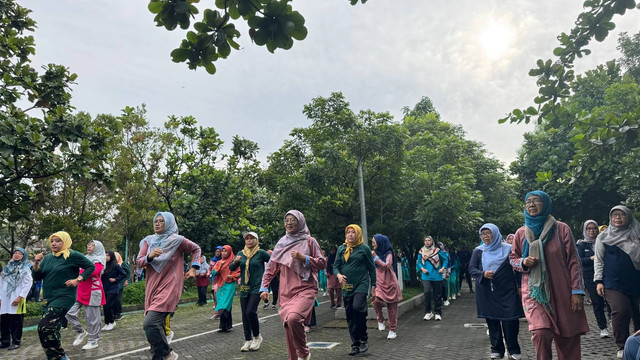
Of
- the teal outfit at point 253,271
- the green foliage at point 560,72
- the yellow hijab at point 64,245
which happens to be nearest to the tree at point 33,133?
the yellow hijab at point 64,245

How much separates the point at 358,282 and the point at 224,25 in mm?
5703

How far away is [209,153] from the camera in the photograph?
18844 mm

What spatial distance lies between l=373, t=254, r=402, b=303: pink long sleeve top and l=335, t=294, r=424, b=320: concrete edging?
60.7 inches

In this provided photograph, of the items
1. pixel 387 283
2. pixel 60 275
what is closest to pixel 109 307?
pixel 60 275

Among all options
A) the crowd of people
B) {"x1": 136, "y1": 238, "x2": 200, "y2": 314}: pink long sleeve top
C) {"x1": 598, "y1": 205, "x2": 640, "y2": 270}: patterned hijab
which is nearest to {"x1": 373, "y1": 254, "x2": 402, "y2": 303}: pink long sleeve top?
the crowd of people

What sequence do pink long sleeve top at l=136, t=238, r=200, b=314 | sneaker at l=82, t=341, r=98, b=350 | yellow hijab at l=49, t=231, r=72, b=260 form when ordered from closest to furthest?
pink long sleeve top at l=136, t=238, r=200, b=314
yellow hijab at l=49, t=231, r=72, b=260
sneaker at l=82, t=341, r=98, b=350

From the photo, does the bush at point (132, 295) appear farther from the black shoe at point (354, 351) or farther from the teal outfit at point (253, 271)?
the black shoe at point (354, 351)

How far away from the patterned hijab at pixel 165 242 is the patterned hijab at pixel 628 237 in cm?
605

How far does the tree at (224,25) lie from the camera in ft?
9.58

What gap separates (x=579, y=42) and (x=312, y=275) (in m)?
4.57

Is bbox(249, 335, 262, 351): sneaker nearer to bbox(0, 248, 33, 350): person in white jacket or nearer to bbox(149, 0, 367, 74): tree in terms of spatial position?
bbox(0, 248, 33, 350): person in white jacket

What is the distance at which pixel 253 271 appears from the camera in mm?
8258

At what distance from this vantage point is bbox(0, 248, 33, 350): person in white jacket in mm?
9070

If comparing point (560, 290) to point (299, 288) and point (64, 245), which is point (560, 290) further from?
point (64, 245)
